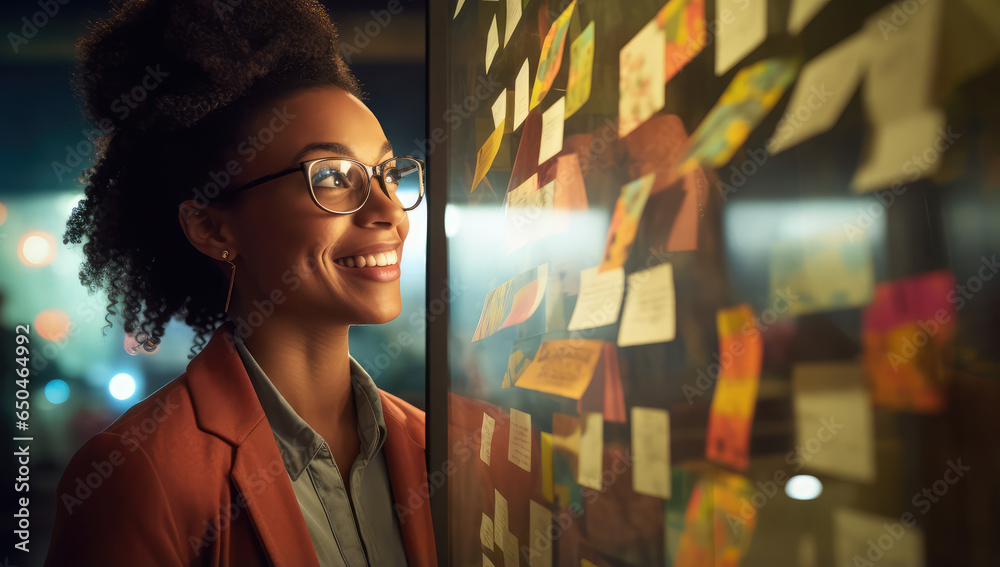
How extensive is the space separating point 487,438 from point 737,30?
55cm

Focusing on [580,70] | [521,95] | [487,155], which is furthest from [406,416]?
[580,70]

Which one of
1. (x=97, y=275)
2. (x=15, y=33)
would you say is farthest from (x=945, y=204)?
(x=15, y=33)

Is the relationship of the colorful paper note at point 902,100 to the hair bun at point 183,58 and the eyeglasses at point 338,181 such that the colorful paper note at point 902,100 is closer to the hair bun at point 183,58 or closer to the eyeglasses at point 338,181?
the eyeglasses at point 338,181

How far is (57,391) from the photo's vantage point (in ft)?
4.31

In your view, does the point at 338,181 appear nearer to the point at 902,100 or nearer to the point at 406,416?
the point at 406,416

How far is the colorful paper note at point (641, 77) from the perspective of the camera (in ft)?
1.04

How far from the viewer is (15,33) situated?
1.37 m

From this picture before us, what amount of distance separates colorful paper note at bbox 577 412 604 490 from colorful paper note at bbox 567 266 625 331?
2.7 inches

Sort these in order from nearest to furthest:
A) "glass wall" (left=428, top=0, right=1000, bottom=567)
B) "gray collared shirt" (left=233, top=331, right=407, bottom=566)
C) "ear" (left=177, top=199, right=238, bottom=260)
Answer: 1. "glass wall" (left=428, top=0, right=1000, bottom=567)
2. "gray collared shirt" (left=233, top=331, right=407, bottom=566)
3. "ear" (left=177, top=199, right=238, bottom=260)

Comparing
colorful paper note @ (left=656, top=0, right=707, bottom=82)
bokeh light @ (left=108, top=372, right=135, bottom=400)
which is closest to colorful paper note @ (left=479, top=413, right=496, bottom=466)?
colorful paper note @ (left=656, top=0, right=707, bottom=82)

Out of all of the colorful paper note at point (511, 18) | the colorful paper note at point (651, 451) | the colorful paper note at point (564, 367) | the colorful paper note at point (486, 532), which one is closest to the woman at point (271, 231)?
the colorful paper note at point (486, 532)

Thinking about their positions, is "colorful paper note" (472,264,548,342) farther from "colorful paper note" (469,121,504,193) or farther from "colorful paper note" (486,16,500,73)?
"colorful paper note" (486,16,500,73)

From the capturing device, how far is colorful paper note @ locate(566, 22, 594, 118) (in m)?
0.41

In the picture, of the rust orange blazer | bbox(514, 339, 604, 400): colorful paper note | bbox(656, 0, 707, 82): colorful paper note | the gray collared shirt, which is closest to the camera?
bbox(656, 0, 707, 82): colorful paper note
